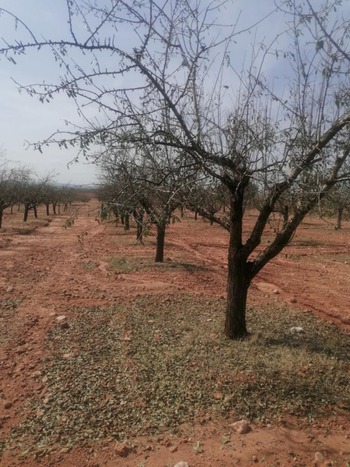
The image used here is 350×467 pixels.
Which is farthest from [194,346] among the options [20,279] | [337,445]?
[20,279]

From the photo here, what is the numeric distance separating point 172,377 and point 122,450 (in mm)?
1205

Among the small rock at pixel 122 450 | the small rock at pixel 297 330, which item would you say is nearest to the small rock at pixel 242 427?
the small rock at pixel 122 450

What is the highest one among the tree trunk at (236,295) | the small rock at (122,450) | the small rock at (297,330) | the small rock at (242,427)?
the tree trunk at (236,295)

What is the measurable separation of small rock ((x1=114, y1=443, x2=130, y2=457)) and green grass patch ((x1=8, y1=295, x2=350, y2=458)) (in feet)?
0.46

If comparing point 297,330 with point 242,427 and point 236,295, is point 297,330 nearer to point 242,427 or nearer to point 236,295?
point 236,295

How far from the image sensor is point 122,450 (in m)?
3.20

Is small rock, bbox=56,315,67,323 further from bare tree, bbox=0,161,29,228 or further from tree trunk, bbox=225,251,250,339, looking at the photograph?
bare tree, bbox=0,161,29,228

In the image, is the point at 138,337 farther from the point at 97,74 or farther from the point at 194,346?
the point at 97,74

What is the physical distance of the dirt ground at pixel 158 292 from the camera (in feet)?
10.4

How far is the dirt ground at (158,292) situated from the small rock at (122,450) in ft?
0.04

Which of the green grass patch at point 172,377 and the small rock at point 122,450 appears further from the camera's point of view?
the green grass patch at point 172,377

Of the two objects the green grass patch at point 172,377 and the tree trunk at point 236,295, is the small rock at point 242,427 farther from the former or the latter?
the tree trunk at point 236,295

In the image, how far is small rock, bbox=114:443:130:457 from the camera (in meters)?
3.18

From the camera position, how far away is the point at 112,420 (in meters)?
3.63
